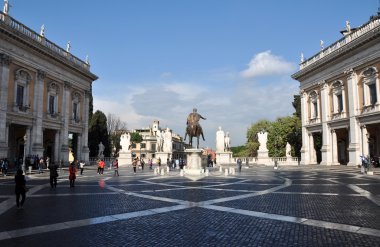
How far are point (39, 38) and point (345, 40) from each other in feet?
114

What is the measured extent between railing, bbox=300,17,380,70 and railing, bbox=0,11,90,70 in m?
31.7

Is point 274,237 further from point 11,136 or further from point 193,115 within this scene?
point 11,136

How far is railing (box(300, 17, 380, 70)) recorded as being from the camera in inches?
1288

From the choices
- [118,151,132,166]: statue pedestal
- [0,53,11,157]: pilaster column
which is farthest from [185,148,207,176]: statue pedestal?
[118,151,132,166]: statue pedestal

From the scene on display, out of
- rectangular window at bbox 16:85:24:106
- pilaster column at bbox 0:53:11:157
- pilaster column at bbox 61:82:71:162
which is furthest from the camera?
pilaster column at bbox 61:82:71:162

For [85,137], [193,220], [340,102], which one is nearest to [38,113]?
[85,137]

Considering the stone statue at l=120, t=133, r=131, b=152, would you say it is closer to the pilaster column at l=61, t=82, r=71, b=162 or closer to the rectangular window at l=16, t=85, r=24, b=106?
the pilaster column at l=61, t=82, r=71, b=162

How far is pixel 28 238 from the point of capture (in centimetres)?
681

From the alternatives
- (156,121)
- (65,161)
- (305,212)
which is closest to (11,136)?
(65,161)

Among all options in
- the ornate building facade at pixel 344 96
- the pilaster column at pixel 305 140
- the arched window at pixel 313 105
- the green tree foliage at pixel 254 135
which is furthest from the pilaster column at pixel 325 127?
the green tree foliage at pixel 254 135

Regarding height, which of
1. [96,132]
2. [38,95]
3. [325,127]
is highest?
[38,95]

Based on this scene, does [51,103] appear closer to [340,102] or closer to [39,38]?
[39,38]

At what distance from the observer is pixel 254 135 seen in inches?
2847

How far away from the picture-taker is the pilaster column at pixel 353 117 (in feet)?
114
